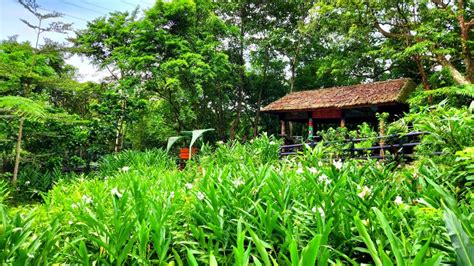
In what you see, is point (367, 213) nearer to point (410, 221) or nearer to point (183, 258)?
point (410, 221)

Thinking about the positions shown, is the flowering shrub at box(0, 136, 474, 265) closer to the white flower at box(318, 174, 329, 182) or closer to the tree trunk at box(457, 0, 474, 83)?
the white flower at box(318, 174, 329, 182)

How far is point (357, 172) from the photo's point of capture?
2926 millimetres

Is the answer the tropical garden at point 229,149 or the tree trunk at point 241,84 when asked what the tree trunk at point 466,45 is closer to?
the tropical garden at point 229,149

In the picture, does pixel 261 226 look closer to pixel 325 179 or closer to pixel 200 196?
pixel 200 196

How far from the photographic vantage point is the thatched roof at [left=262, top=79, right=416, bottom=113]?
11.4 meters

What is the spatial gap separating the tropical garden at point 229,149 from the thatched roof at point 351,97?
808mm

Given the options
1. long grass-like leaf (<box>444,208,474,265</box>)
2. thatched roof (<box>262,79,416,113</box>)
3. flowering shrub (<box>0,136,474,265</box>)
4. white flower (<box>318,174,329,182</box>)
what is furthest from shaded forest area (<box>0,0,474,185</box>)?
long grass-like leaf (<box>444,208,474,265</box>)

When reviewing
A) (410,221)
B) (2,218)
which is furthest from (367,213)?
(2,218)

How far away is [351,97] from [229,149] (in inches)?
291

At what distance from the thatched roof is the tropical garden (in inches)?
31.8

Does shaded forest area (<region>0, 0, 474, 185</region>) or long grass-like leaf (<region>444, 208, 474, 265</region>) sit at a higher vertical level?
shaded forest area (<region>0, 0, 474, 185</region>)

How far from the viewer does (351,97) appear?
41.0 feet

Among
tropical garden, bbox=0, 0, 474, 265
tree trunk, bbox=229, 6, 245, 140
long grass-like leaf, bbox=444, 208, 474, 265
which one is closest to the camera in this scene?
long grass-like leaf, bbox=444, 208, 474, 265

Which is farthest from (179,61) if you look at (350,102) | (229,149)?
(350,102)
